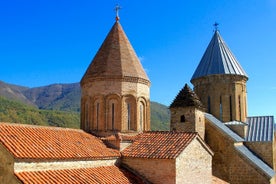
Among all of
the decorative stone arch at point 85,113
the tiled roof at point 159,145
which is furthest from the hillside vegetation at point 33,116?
the tiled roof at point 159,145

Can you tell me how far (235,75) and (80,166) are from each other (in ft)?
48.9

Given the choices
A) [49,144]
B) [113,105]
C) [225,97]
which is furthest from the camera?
[225,97]

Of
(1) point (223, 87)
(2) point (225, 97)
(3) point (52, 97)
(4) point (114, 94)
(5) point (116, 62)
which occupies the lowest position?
(4) point (114, 94)

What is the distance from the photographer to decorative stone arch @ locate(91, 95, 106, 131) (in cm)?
1493

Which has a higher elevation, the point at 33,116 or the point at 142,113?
the point at 142,113

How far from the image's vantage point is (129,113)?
1518cm

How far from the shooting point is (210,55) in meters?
23.6

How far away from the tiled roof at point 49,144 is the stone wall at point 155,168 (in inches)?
34.1

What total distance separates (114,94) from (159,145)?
12.2 feet

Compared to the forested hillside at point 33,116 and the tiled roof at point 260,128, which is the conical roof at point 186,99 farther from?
the forested hillside at point 33,116

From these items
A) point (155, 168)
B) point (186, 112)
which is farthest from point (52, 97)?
point (155, 168)

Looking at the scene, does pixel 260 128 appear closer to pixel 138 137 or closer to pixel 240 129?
pixel 240 129

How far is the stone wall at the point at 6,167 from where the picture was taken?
8.68 m

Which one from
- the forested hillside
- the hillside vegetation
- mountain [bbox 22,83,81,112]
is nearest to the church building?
the forested hillside
